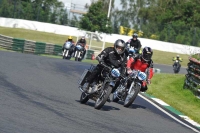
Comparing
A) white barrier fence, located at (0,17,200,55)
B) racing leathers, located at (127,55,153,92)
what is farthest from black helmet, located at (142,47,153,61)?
white barrier fence, located at (0,17,200,55)

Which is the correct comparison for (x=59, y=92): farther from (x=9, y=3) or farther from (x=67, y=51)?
(x=9, y=3)

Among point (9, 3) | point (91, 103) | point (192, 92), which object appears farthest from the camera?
point (9, 3)

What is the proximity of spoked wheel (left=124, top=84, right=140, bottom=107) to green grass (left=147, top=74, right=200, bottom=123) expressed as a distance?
1485mm

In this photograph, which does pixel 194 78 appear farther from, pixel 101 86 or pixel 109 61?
pixel 101 86

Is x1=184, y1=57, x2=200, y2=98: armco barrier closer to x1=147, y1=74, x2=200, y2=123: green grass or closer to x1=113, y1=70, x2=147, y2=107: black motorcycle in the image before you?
x1=147, y1=74, x2=200, y2=123: green grass

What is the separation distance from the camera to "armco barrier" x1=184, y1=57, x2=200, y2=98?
18688 mm

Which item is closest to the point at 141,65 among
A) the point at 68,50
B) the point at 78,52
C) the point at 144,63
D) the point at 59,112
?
the point at 144,63

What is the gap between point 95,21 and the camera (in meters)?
55.4

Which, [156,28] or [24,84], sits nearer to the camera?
[24,84]

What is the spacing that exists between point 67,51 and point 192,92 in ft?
53.8

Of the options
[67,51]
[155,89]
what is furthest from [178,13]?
[155,89]

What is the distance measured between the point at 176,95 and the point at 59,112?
322 inches

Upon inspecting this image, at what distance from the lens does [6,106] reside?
11.3 m

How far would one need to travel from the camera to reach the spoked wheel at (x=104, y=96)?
13.1 meters
